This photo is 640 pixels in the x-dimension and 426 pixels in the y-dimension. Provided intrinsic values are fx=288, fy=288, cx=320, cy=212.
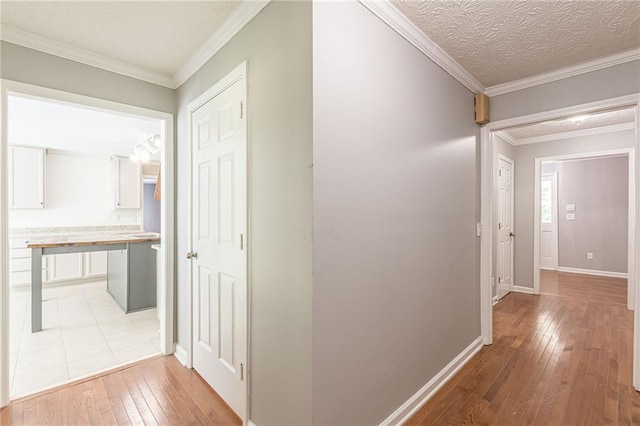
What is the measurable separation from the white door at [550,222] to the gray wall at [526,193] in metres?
2.12

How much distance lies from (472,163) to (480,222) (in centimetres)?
57

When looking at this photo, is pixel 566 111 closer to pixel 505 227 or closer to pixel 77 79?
pixel 505 227

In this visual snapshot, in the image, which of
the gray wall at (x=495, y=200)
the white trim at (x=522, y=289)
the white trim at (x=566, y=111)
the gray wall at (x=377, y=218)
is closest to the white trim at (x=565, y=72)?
the white trim at (x=566, y=111)

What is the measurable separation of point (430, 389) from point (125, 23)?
311 cm

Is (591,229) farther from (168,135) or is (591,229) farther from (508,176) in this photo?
(168,135)

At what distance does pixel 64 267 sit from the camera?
5062 millimetres

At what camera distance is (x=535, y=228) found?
14.6 feet

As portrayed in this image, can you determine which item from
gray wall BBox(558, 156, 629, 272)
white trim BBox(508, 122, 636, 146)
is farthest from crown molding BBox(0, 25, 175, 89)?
gray wall BBox(558, 156, 629, 272)

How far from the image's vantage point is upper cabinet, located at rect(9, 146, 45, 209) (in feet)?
15.6

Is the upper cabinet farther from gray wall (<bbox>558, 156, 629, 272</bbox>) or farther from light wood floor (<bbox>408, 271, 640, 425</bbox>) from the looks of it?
gray wall (<bbox>558, 156, 629, 272</bbox>)

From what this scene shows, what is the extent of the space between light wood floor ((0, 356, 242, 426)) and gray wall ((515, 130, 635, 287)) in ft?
15.4

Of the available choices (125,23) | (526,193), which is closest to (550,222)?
(526,193)

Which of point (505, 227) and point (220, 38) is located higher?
point (220, 38)

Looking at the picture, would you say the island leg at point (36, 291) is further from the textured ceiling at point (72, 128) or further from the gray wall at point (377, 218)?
the gray wall at point (377, 218)
